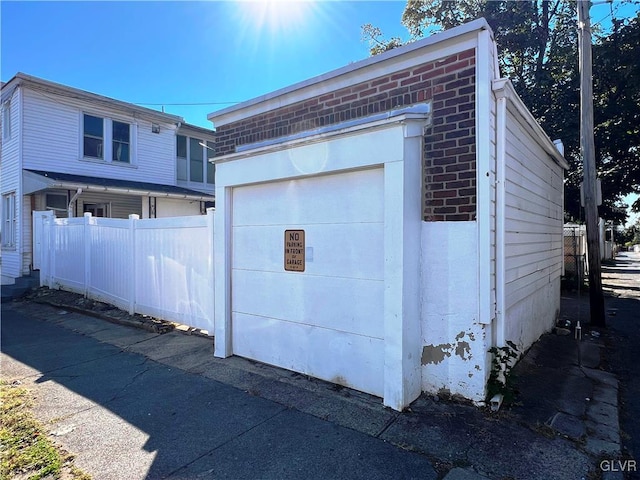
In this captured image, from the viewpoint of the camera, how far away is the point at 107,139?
14.1 metres

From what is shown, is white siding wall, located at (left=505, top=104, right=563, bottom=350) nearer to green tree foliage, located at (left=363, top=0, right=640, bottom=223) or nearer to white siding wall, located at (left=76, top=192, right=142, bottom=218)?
green tree foliage, located at (left=363, top=0, right=640, bottom=223)

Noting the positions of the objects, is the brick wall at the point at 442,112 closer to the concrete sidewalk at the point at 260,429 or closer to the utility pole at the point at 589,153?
the concrete sidewalk at the point at 260,429

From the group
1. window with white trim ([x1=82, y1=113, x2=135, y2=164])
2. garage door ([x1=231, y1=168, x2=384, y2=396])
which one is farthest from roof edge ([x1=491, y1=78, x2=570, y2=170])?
window with white trim ([x1=82, y1=113, x2=135, y2=164])

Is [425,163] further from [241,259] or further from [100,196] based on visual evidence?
[100,196]

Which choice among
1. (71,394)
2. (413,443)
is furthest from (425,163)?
(71,394)

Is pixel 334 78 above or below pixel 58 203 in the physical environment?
above

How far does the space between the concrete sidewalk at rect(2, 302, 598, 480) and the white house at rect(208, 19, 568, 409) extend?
36 cm

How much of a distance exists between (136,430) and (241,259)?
249 cm

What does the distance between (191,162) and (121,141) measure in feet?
10.6

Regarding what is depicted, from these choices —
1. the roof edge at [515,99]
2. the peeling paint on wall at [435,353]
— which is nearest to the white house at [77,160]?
the roof edge at [515,99]

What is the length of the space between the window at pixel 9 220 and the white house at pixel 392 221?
11276mm

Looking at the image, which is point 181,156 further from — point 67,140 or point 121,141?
point 67,140

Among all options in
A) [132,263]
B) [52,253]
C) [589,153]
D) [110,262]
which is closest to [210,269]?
[132,263]

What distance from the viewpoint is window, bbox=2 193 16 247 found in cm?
1254
